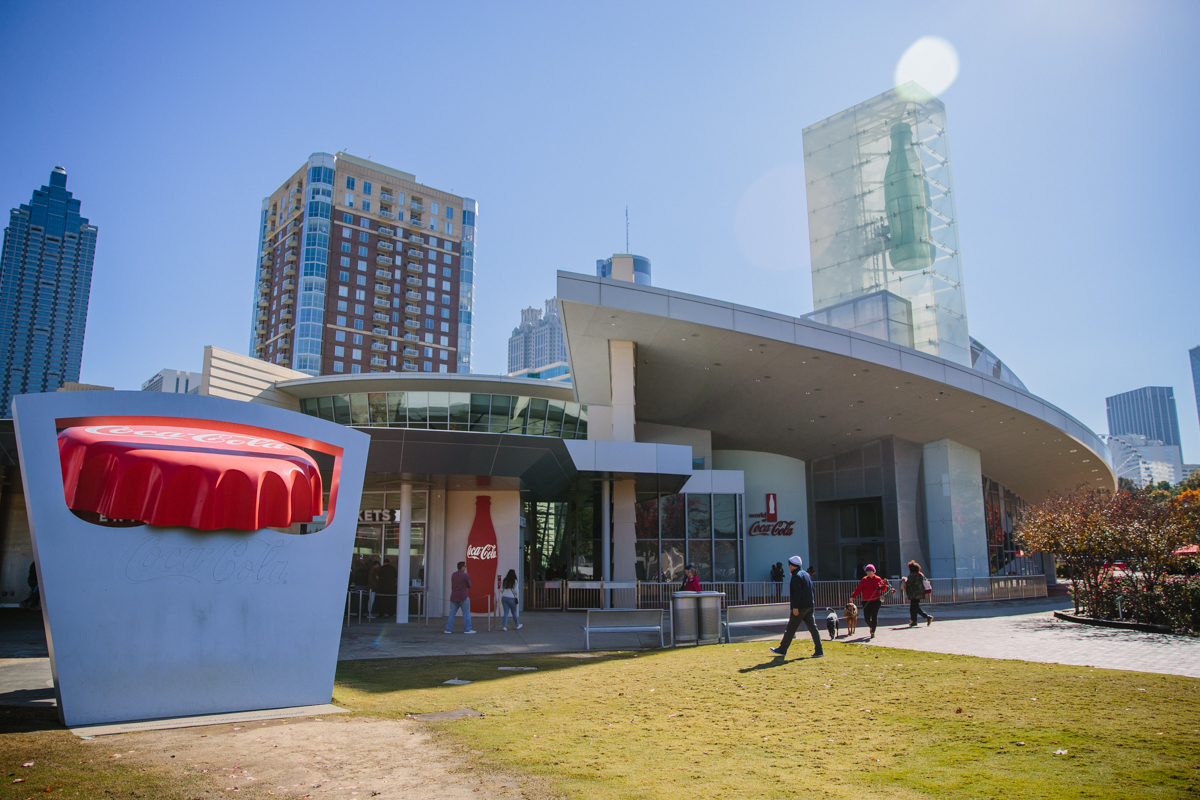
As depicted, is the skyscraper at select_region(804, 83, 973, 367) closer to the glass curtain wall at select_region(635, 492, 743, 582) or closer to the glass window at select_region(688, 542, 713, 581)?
the glass curtain wall at select_region(635, 492, 743, 582)

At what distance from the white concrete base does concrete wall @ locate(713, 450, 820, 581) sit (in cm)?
2997

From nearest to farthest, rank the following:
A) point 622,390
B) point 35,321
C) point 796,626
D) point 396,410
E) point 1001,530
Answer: point 796,626
point 622,390
point 396,410
point 1001,530
point 35,321

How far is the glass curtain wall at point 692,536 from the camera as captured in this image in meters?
28.1

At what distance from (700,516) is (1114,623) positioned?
14.9m

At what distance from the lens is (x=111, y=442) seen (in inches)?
283

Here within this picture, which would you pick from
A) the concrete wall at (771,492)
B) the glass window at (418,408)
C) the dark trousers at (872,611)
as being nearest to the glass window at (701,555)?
the concrete wall at (771,492)

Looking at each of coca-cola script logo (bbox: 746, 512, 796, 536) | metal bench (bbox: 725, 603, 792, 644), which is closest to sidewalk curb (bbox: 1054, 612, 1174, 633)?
metal bench (bbox: 725, 603, 792, 644)

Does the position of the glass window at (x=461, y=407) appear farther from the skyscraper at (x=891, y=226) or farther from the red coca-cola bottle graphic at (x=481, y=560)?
the skyscraper at (x=891, y=226)

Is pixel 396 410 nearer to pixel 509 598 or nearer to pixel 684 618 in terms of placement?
pixel 509 598

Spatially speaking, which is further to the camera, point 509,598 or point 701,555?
point 701,555

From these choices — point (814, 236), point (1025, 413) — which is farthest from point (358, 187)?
point (1025, 413)

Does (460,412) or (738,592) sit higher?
(460,412)

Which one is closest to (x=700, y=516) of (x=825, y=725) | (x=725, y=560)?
(x=725, y=560)

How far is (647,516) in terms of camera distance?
29562 mm
